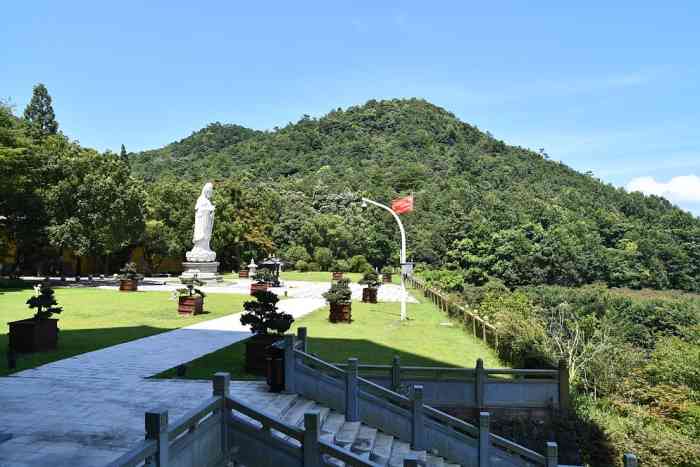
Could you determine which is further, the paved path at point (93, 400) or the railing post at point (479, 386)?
the railing post at point (479, 386)

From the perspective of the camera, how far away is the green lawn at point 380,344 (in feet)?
36.4

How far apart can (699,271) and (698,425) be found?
184ft

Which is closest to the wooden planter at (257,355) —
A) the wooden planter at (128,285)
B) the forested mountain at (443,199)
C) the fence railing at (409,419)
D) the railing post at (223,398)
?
the fence railing at (409,419)

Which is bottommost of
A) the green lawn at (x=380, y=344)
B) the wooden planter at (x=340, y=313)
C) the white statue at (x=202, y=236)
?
the green lawn at (x=380, y=344)

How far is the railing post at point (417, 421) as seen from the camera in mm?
8086

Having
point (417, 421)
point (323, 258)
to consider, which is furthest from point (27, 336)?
point (323, 258)

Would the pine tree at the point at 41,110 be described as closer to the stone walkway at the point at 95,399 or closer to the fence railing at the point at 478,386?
the stone walkway at the point at 95,399

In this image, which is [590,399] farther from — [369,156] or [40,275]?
[369,156]

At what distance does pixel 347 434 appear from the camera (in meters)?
7.57

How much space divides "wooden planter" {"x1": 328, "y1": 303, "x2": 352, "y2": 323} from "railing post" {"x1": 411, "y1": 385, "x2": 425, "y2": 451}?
368 inches

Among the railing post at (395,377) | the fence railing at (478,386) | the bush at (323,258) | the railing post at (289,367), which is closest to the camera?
the railing post at (289,367)

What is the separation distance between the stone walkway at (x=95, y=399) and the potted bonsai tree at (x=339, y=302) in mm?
4510

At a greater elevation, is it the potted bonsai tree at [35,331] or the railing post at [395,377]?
the potted bonsai tree at [35,331]

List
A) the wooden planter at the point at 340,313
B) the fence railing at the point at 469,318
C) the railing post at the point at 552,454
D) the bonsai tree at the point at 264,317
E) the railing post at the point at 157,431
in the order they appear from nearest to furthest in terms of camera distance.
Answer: the railing post at the point at 157,431, the railing post at the point at 552,454, the bonsai tree at the point at 264,317, the fence railing at the point at 469,318, the wooden planter at the point at 340,313
